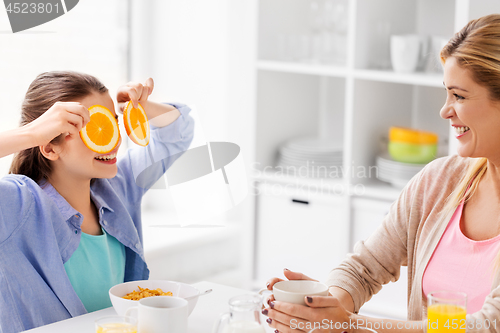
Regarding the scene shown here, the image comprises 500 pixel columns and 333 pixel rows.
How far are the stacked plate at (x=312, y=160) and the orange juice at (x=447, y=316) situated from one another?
1.74 m

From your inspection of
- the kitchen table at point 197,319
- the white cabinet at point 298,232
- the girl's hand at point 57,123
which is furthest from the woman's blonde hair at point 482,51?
the white cabinet at point 298,232

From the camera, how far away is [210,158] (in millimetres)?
2346

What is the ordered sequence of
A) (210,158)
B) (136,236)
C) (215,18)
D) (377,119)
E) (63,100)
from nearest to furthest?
(63,100), (136,236), (210,158), (377,119), (215,18)

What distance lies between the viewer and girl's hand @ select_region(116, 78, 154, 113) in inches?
59.1

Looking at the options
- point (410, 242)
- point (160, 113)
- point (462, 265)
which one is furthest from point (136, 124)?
point (462, 265)

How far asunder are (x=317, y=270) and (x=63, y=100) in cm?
158

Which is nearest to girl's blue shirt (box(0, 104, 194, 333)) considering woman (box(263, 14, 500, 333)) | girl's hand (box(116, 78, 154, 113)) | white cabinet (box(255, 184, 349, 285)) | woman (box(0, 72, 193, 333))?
woman (box(0, 72, 193, 333))

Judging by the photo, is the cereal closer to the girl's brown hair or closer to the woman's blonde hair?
the girl's brown hair

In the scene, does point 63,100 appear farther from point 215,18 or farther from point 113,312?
point 215,18

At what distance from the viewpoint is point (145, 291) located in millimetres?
1241

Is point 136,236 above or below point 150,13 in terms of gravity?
below

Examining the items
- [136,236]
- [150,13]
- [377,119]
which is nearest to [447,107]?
[136,236]

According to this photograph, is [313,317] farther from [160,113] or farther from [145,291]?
[160,113]

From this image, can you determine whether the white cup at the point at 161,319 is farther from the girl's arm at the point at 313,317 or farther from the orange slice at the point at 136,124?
the orange slice at the point at 136,124
